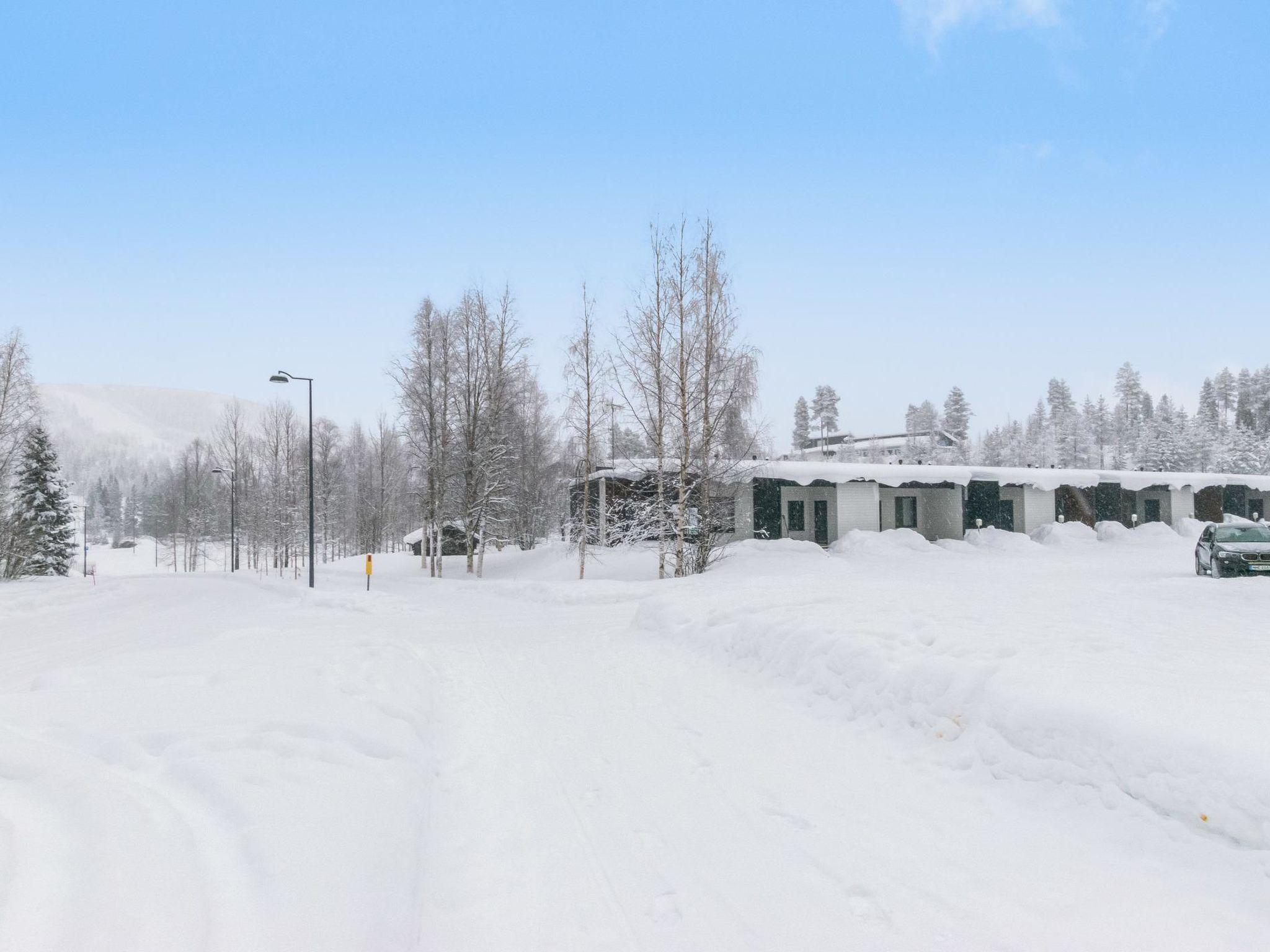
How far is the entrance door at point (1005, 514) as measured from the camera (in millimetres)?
36406

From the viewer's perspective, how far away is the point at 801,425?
4328 inches

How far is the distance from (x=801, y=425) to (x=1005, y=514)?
7437 cm

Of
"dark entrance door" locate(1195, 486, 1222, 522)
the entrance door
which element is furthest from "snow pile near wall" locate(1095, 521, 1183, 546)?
"dark entrance door" locate(1195, 486, 1222, 522)

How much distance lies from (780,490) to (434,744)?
90.6ft

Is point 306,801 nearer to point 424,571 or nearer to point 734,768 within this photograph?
point 734,768

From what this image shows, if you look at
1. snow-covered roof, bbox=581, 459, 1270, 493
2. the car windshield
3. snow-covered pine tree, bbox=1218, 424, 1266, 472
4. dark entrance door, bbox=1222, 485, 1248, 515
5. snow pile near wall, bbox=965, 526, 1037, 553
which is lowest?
snow pile near wall, bbox=965, 526, 1037, 553

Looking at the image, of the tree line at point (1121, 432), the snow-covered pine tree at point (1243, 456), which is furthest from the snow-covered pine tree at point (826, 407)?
the snow-covered pine tree at point (1243, 456)

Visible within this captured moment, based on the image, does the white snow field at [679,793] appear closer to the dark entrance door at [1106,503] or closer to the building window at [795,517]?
the building window at [795,517]

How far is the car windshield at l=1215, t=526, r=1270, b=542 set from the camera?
19.4 meters

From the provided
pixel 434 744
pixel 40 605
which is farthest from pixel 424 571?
pixel 434 744

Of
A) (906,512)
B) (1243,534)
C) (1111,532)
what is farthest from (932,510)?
(1243,534)

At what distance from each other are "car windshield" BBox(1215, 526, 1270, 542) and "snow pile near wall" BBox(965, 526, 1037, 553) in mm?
11292

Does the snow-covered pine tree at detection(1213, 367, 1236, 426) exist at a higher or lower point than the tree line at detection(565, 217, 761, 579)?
higher

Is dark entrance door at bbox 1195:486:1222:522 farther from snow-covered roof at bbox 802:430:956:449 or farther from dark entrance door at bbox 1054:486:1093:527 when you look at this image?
snow-covered roof at bbox 802:430:956:449
